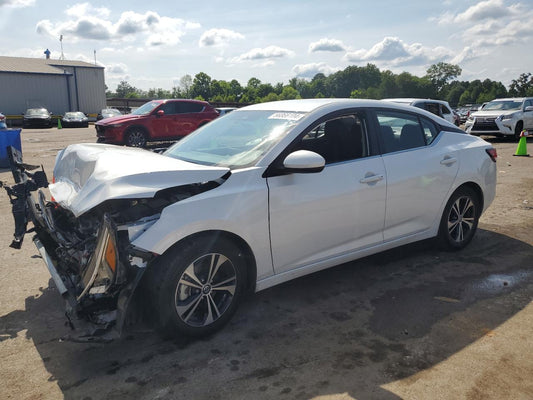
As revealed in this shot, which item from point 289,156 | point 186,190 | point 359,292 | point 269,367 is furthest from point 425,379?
point 186,190

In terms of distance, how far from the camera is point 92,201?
2.97 meters

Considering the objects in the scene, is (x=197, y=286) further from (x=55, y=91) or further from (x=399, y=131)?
(x=55, y=91)

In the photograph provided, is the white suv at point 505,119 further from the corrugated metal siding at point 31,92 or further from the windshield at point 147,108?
the corrugated metal siding at point 31,92

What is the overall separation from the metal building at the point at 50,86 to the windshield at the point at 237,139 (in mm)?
38452

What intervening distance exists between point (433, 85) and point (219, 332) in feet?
494

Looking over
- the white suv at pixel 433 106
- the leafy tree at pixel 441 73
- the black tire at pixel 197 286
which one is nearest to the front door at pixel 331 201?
the black tire at pixel 197 286

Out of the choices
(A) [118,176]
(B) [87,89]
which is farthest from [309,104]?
(B) [87,89]

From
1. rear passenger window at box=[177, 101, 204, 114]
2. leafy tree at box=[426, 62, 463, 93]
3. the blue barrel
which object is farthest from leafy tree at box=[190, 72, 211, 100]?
the blue barrel

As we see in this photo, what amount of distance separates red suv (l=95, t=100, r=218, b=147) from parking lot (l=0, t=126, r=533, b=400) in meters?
11.1

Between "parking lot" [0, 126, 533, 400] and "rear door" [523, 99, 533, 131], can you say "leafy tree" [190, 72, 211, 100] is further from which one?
"parking lot" [0, 126, 533, 400]

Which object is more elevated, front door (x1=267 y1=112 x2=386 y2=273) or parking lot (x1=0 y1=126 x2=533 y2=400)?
front door (x1=267 y1=112 x2=386 y2=273)

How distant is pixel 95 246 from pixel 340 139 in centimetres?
220

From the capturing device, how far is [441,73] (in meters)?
144

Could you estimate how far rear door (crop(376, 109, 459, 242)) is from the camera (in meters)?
4.14
